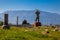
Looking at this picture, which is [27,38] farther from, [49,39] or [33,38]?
[49,39]

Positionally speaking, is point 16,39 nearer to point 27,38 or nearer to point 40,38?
point 27,38

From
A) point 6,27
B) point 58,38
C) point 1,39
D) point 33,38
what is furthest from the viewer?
point 6,27

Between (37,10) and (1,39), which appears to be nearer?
(1,39)

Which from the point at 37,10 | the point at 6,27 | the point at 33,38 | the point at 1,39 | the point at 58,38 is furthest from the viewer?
the point at 37,10

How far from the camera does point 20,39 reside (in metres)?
14.5

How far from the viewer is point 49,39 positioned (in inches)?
617

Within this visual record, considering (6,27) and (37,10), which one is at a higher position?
(37,10)

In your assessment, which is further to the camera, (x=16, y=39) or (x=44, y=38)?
(x=44, y=38)

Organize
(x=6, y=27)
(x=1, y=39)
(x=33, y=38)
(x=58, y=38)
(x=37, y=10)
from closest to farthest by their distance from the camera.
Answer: (x=1, y=39), (x=33, y=38), (x=58, y=38), (x=6, y=27), (x=37, y=10)

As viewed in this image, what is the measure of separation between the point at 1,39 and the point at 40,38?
311cm

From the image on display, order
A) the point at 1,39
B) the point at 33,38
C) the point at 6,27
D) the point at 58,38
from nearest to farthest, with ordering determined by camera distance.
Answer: the point at 1,39 → the point at 33,38 → the point at 58,38 → the point at 6,27

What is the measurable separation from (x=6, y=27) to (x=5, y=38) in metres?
6.94

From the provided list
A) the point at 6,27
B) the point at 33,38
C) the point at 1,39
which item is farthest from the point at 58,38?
the point at 6,27

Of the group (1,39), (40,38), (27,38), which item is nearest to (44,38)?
(40,38)
